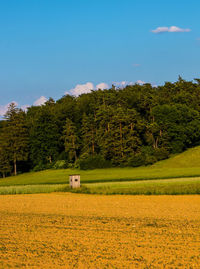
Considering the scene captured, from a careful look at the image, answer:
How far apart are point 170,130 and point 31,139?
3239 centimetres

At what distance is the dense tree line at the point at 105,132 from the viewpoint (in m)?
74.6

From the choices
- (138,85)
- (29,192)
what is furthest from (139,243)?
(138,85)

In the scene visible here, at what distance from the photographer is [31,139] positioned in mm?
91438

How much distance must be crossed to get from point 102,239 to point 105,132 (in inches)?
2630

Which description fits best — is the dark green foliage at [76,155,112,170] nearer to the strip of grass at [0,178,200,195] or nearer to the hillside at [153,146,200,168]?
the hillside at [153,146,200,168]

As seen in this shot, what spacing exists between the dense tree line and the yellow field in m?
51.6

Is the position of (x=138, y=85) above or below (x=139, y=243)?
above

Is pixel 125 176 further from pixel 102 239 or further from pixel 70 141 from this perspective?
pixel 102 239

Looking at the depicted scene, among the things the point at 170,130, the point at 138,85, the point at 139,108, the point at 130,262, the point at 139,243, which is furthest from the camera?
the point at 138,85

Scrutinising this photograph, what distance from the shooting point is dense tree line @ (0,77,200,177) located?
245 feet

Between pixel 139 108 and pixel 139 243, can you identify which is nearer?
pixel 139 243

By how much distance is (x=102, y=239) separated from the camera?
1236 centimetres

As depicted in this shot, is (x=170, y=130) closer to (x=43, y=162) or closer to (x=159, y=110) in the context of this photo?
(x=159, y=110)

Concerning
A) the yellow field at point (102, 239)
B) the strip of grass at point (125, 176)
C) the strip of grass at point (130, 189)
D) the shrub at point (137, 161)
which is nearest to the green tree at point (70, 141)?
the strip of grass at point (125, 176)
